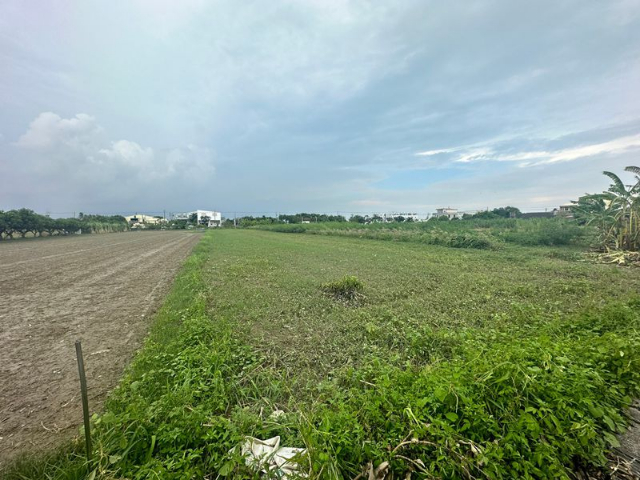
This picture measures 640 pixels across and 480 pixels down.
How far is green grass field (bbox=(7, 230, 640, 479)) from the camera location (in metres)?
1.66

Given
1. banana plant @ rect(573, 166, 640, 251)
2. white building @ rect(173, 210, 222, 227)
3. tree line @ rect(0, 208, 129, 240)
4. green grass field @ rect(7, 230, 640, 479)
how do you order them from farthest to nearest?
1. white building @ rect(173, 210, 222, 227)
2. tree line @ rect(0, 208, 129, 240)
3. banana plant @ rect(573, 166, 640, 251)
4. green grass field @ rect(7, 230, 640, 479)

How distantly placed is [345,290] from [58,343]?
16.4 ft

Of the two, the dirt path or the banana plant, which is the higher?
the banana plant

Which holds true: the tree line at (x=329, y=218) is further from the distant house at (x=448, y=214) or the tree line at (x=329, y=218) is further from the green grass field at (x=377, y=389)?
the green grass field at (x=377, y=389)

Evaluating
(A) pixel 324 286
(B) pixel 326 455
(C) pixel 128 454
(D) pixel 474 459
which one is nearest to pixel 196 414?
(C) pixel 128 454

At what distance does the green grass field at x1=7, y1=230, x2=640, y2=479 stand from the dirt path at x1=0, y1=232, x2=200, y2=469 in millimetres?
385

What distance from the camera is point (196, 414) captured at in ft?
6.88

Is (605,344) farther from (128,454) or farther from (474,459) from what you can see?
(128,454)

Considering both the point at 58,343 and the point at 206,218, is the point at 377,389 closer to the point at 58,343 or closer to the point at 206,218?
the point at 58,343

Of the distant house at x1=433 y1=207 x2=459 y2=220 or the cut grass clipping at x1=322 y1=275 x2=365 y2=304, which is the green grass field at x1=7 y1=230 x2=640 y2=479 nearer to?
the cut grass clipping at x1=322 y1=275 x2=365 y2=304

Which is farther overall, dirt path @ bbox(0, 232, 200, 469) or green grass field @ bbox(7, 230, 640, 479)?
dirt path @ bbox(0, 232, 200, 469)

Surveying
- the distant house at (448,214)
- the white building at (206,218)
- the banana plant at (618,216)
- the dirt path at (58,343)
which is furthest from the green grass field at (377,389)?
the white building at (206,218)

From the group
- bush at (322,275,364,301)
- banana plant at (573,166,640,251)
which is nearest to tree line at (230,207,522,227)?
banana plant at (573,166,640,251)

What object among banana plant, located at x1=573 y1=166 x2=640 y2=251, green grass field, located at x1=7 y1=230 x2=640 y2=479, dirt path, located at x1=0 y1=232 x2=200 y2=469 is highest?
banana plant, located at x1=573 y1=166 x2=640 y2=251
